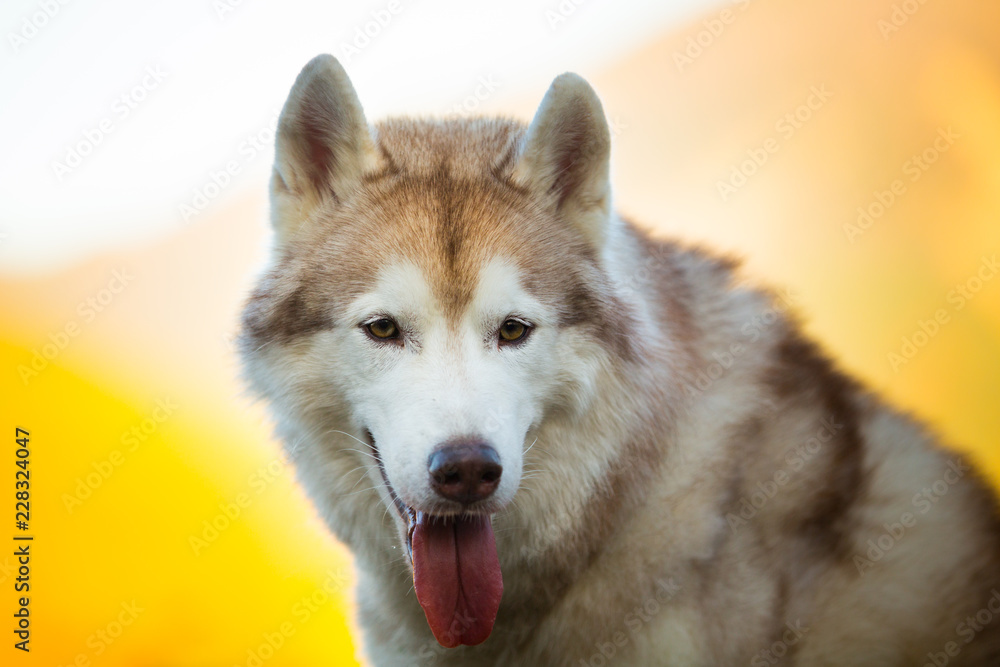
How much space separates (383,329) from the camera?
2.60 metres

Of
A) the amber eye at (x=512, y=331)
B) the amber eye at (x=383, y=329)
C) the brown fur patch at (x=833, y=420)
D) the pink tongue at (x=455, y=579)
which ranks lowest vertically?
the pink tongue at (x=455, y=579)

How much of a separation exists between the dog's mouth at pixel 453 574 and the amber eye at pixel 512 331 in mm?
595

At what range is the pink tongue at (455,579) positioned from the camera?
8.48 feet

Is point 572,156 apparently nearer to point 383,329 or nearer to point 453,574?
point 383,329

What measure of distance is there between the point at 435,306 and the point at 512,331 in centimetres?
29

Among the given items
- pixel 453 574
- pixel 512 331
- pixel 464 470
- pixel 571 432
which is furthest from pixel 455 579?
pixel 512 331

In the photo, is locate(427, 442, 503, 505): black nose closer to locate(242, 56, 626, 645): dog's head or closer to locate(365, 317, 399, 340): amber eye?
locate(242, 56, 626, 645): dog's head

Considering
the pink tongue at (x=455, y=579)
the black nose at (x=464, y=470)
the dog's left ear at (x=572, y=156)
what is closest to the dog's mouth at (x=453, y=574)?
the pink tongue at (x=455, y=579)

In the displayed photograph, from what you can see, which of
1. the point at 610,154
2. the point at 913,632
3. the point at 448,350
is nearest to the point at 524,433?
the point at 448,350

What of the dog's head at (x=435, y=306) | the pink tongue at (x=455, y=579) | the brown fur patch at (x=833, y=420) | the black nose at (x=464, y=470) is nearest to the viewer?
the black nose at (x=464, y=470)

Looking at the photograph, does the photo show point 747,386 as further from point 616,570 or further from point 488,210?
point 488,210

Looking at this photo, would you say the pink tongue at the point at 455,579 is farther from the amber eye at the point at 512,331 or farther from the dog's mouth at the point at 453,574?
the amber eye at the point at 512,331

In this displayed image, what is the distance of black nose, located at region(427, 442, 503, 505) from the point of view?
2279 mm

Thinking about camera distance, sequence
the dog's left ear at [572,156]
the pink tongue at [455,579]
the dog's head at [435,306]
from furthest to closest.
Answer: the dog's left ear at [572,156] → the pink tongue at [455,579] → the dog's head at [435,306]
